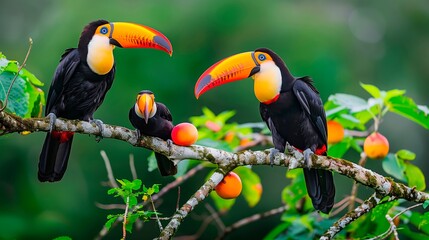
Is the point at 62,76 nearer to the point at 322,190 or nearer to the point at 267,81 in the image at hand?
the point at 267,81

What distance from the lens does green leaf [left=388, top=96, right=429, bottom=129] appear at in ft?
12.1

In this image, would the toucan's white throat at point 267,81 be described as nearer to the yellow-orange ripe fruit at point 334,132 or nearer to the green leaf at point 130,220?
the yellow-orange ripe fruit at point 334,132

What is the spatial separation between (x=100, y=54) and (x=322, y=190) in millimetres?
1299

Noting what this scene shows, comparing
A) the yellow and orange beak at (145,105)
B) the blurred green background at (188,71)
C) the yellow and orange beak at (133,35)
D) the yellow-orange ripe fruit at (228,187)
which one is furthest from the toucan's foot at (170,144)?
the blurred green background at (188,71)

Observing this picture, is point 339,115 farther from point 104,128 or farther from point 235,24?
point 235,24

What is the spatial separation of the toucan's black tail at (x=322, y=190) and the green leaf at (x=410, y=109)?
524 millimetres

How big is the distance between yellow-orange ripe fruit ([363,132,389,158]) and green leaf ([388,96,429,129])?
23 cm

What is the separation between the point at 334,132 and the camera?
3.88 metres

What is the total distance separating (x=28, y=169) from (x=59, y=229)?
185 centimetres

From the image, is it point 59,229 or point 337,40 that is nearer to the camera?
point 59,229

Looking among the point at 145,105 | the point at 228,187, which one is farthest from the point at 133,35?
the point at 228,187

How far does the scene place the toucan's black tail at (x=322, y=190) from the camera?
3.63 metres

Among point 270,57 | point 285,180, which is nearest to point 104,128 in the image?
point 270,57

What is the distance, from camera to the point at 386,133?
941 cm
